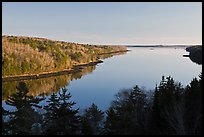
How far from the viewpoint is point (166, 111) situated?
32.0 feet

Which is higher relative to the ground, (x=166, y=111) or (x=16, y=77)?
(x=166, y=111)

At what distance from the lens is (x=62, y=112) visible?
9.38 m

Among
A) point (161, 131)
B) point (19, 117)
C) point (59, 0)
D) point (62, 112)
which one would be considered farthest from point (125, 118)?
point (59, 0)

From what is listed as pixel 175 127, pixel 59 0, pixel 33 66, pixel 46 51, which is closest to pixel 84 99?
pixel 175 127

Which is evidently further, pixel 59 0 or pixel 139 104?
pixel 139 104

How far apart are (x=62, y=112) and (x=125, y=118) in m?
2.05

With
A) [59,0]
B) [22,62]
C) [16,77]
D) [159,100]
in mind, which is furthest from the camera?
[22,62]

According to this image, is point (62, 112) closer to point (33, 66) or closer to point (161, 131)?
point (161, 131)

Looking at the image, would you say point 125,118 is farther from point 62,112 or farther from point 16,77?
point 16,77

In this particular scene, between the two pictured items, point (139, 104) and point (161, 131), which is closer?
point (161, 131)

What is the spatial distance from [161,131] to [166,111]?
2.28 feet

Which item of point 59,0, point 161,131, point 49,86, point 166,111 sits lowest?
point 49,86

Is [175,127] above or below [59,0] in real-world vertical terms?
below

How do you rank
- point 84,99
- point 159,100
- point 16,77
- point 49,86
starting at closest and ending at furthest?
point 159,100
point 84,99
point 49,86
point 16,77
